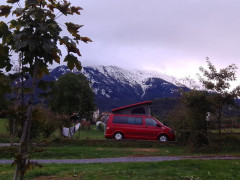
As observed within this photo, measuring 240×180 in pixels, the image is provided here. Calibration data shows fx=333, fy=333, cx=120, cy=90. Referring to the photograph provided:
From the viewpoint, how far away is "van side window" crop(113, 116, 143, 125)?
19141mm

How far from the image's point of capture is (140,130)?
18953 millimetres

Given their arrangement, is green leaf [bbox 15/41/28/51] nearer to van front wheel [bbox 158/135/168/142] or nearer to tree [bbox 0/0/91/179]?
tree [bbox 0/0/91/179]

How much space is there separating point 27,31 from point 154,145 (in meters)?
15.1

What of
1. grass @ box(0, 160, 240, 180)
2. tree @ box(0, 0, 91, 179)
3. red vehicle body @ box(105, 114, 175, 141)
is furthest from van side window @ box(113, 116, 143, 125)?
tree @ box(0, 0, 91, 179)

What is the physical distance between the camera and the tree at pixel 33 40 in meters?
2.87

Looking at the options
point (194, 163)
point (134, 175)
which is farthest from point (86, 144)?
point (134, 175)

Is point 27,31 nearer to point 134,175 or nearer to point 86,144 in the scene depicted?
point 134,175

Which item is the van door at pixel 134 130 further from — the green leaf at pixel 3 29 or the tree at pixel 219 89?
the green leaf at pixel 3 29

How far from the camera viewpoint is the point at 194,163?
9.18m

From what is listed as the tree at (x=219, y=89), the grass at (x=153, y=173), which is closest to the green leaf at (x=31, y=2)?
the grass at (x=153, y=173)

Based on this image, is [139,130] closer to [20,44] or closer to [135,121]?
[135,121]

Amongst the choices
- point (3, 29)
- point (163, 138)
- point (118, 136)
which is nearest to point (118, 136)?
point (118, 136)

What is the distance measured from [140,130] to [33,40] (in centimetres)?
1645

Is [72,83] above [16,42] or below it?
above
